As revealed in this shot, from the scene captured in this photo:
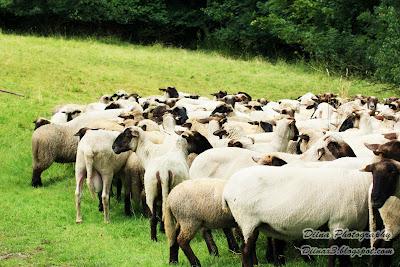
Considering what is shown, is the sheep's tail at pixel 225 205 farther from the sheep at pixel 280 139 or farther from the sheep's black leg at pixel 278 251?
the sheep at pixel 280 139

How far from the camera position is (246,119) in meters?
14.3

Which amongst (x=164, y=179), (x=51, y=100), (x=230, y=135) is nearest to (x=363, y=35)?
(x=51, y=100)

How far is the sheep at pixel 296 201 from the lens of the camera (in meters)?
7.23

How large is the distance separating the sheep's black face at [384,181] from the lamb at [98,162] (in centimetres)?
518

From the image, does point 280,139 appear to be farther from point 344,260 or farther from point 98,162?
point 344,260

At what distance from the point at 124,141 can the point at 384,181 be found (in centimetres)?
474

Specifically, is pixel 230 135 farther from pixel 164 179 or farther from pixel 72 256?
pixel 72 256

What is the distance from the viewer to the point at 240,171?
781 centimetres

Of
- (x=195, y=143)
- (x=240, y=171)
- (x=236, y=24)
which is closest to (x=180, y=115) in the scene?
(x=195, y=143)

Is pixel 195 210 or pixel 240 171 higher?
pixel 240 171

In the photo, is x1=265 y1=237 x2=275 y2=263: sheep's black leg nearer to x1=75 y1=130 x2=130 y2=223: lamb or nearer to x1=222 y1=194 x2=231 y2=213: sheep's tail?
x1=222 y1=194 x2=231 y2=213: sheep's tail

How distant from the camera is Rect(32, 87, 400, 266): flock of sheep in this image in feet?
23.9

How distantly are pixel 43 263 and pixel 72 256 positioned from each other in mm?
398

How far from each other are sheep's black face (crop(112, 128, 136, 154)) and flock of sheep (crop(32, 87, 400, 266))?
0.02 meters
